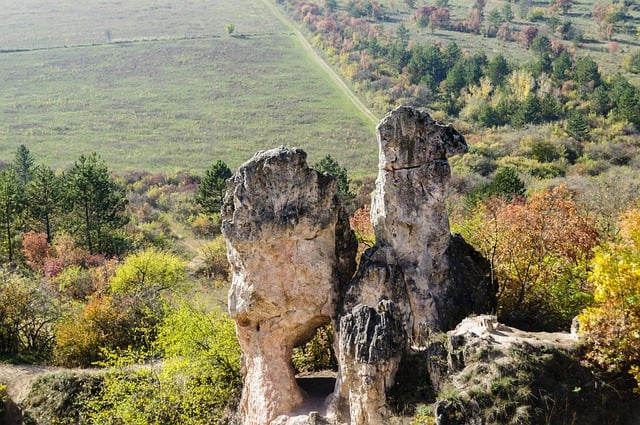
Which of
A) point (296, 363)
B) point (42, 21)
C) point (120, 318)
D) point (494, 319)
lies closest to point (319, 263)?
point (494, 319)

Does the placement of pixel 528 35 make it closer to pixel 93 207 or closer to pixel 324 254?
pixel 93 207

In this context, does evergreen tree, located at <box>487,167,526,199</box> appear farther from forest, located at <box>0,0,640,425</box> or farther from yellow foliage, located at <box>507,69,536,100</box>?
yellow foliage, located at <box>507,69,536,100</box>

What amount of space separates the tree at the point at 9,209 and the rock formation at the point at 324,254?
37937 millimetres

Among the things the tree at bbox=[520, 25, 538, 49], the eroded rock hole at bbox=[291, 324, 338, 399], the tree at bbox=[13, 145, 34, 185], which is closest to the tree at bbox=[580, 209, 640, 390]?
the eroded rock hole at bbox=[291, 324, 338, 399]

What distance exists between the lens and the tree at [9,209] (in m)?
52.6

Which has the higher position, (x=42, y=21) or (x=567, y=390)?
(x=42, y=21)

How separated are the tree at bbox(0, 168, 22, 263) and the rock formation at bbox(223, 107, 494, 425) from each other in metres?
37.9

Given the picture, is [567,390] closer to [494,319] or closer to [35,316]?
[494,319]

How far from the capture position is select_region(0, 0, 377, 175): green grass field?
9888 centimetres

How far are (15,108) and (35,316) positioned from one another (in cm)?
8817

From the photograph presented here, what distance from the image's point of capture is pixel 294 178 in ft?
71.8

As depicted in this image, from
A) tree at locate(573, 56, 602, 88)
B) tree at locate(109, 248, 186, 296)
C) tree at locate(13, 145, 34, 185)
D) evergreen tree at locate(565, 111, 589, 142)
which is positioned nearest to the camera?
tree at locate(109, 248, 186, 296)

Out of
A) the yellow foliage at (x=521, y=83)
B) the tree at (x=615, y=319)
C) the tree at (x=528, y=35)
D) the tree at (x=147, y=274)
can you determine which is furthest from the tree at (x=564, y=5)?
the tree at (x=615, y=319)

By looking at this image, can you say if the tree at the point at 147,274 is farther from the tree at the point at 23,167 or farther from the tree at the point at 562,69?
the tree at the point at 562,69
